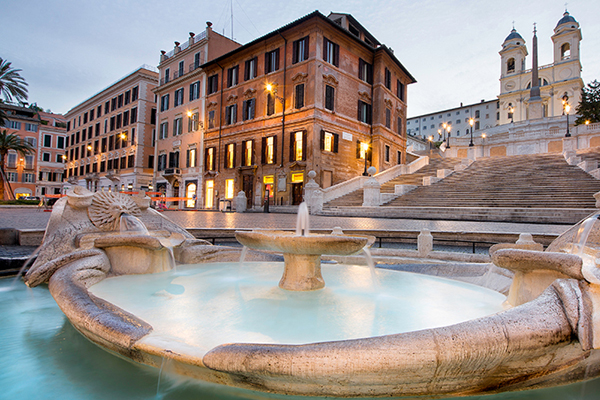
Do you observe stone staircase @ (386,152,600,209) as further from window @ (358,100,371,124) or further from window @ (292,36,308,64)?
window @ (292,36,308,64)

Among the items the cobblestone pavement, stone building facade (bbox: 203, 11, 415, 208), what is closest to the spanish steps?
the cobblestone pavement

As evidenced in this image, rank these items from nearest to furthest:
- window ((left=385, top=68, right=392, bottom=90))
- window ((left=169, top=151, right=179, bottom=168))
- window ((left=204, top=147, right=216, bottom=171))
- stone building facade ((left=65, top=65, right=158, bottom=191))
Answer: window ((left=385, top=68, right=392, bottom=90)) < window ((left=204, top=147, right=216, bottom=171)) < window ((left=169, top=151, right=179, bottom=168)) < stone building facade ((left=65, top=65, right=158, bottom=191))

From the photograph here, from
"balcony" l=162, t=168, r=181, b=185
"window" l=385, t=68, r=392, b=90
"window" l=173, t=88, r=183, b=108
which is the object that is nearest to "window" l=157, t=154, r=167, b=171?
"balcony" l=162, t=168, r=181, b=185

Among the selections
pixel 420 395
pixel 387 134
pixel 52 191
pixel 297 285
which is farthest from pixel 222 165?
pixel 52 191

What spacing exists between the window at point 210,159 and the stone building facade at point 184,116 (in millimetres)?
723

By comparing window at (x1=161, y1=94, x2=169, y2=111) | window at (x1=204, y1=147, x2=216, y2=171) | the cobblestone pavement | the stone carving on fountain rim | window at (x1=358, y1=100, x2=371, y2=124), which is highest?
window at (x1=161, y1=94, x2=169, y2=111)

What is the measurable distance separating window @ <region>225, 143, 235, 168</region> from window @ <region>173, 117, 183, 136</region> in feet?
26.7

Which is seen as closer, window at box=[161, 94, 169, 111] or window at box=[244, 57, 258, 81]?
window at box=[244, 57, 258, 81]

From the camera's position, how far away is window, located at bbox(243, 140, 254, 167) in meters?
27.1

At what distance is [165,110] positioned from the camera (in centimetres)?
3575

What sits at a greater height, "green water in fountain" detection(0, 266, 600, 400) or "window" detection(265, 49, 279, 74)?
"window" detection(265, 49, 279, 74)

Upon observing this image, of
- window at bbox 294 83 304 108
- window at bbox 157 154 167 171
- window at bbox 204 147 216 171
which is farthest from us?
window at bbox 157 154 167 171

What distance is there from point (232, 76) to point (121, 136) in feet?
58.8

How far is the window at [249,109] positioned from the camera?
90.2 feet
